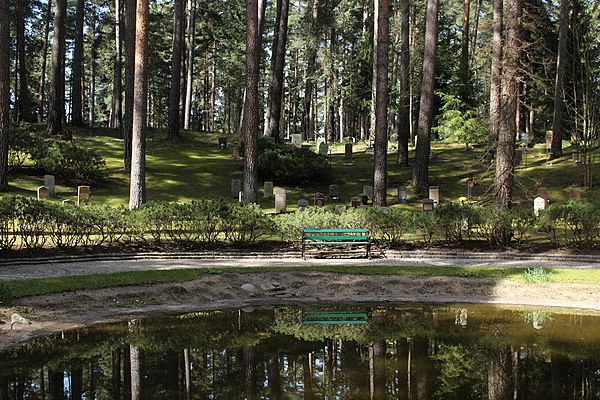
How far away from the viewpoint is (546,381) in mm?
8781

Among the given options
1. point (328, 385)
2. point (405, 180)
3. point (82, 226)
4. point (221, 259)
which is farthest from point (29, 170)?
point (328, 385)

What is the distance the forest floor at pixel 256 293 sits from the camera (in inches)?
513

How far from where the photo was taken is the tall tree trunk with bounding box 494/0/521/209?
20.6 metres

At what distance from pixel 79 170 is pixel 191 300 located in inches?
702

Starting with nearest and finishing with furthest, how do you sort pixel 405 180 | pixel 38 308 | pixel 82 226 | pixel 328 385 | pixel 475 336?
pixel 328 385 → pixel 475 336 → pixel 38 308 → pixel 82 226 → pixel 405 180

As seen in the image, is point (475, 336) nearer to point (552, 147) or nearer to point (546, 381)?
point (546, 381)

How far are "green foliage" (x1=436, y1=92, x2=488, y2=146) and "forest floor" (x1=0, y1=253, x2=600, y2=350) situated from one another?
22863 millimetres

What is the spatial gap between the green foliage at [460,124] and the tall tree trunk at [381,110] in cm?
1576

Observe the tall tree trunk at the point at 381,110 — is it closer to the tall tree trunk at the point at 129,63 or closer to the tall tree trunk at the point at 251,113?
the tall tree trunk at the point at 251,113

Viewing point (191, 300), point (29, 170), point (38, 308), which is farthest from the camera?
point (29, 170)

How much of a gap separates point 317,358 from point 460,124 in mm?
32924

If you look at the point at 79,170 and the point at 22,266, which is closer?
the point at 22,266

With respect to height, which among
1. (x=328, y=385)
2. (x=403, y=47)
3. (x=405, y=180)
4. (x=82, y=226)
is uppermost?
(x=403, y=47)

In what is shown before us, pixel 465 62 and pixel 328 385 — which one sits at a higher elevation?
pixel 465 62
